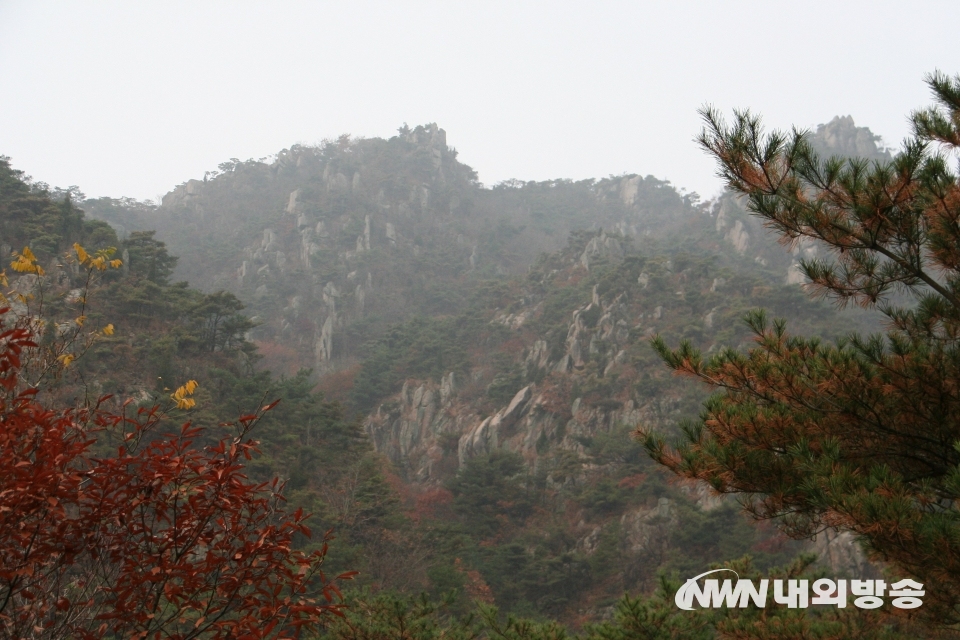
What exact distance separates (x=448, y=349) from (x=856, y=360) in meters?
23.4

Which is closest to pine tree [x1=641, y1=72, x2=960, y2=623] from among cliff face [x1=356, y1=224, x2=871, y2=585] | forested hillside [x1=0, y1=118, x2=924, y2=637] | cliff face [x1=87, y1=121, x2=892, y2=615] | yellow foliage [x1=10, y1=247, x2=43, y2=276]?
forested hillside [x1=0, y1=118, x2=924, y2=637]

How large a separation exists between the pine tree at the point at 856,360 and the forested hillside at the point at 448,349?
55cm

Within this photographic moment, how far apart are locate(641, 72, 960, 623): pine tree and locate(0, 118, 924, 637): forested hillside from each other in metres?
0.55

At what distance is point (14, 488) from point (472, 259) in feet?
125

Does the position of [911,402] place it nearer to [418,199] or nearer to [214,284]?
[214,284]

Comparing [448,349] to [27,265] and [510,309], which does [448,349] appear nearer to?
[510,309]

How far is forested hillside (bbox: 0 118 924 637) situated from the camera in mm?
14328

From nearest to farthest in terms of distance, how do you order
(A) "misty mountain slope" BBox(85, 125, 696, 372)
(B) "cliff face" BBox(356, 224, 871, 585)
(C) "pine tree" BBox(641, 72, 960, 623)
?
(C) "pine tree" BBox(641, 72, 960, 623) < (B) "cliff face" BBox(356, 224, 871, 585) < (A) "misty mountain slope" BBox(85, 125, 696, 372)

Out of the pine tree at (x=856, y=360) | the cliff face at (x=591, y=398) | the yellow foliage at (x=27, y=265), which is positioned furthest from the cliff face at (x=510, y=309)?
the yellow foliage at (x=27, y=265)

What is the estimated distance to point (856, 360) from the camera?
3949mm

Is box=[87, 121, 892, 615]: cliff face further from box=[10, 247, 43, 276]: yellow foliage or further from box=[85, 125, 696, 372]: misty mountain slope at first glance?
box=[10, 247, 43, 276]: yellow foliage

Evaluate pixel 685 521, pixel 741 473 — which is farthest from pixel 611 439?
pixel 741 473

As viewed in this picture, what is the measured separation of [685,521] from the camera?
1503 centimetres

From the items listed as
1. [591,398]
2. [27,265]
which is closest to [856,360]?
[27,265]
